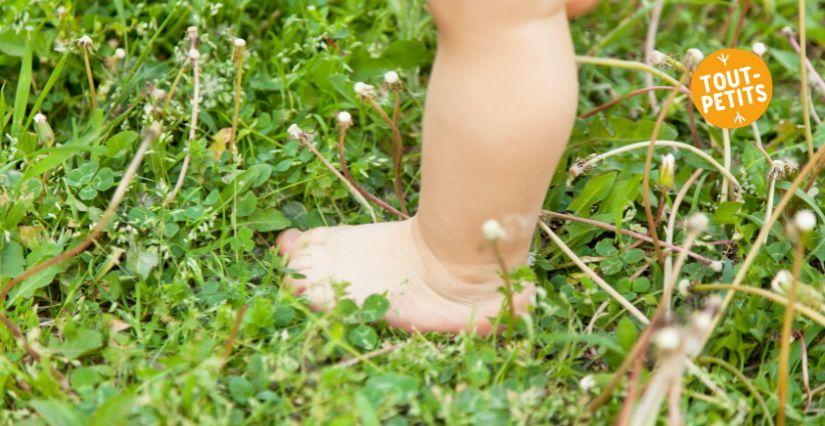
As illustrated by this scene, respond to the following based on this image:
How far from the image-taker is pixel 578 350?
4.23 ft

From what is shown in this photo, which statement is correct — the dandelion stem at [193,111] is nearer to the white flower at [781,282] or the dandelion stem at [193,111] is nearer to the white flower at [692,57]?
the white flower at [692,57]

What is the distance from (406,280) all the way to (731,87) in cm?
58

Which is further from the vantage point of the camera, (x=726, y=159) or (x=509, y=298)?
(x=726, y=159)

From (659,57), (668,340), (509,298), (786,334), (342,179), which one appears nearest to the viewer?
(668,340)

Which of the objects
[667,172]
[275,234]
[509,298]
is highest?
[667,172]

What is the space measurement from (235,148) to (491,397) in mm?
646

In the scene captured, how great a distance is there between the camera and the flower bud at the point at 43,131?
145 cm

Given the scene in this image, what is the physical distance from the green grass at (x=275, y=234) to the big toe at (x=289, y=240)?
3 cm

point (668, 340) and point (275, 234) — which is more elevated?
point (668, 340)

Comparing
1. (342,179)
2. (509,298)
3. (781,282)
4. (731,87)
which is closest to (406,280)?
(509,298)

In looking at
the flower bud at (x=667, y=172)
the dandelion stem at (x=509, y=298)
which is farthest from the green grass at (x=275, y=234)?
the flower bud at (x=667, y=172)

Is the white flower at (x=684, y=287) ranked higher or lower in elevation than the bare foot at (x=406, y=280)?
higher

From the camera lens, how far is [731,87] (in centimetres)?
143

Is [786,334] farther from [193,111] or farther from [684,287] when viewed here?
[193,111]
